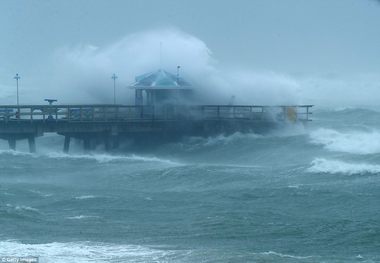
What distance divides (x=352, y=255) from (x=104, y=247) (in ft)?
14.6

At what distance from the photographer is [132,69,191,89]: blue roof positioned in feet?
134

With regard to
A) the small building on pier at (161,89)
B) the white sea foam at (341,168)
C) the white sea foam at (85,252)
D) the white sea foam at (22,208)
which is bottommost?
the white sea foam at (85,252)

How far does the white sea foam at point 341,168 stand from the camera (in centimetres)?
2547

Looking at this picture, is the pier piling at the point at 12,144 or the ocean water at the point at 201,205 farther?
the pier piling at the point at 12,144

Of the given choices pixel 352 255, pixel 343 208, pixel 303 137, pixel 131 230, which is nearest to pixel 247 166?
pixel 303 137

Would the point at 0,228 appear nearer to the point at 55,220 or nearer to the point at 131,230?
the point at 55,220

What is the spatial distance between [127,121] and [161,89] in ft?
12.8

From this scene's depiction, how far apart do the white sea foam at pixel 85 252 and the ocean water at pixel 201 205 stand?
0.02 metres

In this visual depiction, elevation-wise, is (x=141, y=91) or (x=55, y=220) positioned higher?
(x=141, y=91)

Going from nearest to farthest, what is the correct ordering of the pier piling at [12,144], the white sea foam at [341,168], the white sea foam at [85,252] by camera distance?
1. the white sea foam at [85,252]
2. the white sea foam at [341,168]
3. the pier piling at [12,144]

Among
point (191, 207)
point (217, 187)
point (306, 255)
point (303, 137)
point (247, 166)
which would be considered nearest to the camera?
point (306, 255)

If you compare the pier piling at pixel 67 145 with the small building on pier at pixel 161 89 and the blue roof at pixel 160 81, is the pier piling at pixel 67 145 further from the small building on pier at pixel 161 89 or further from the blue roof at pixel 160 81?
the blue roof at pixel 160 81

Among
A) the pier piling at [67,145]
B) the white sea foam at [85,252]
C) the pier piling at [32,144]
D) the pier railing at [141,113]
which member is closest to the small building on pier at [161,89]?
the pier railing at [141,113]

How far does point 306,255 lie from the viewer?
A: 1697cm
